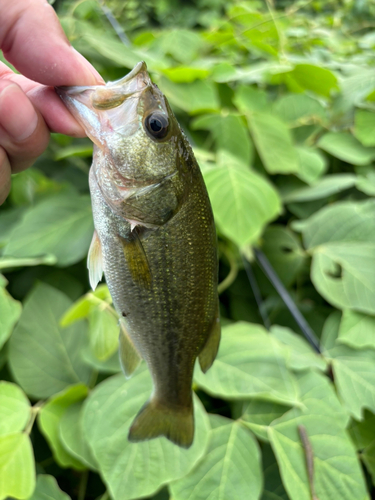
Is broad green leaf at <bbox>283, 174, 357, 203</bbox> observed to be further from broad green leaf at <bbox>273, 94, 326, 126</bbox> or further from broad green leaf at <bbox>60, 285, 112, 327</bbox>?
broad green leaf at <bbox>60, 285, 112, 327</bbox>

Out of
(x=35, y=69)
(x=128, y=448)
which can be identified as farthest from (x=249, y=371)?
(x=35, y=69)

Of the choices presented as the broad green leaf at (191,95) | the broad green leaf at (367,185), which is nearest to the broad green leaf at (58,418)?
the broad green leaf at (191,95)

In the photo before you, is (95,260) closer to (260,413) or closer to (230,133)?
(260,413)

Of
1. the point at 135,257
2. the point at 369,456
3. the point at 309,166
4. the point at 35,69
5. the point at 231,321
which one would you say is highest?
the point at 35,69

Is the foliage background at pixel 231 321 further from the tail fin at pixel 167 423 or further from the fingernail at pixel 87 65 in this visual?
the fingernail at pixel 87 65

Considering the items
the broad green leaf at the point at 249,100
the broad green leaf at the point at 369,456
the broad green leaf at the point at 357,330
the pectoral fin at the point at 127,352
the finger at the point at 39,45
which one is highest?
the finger at the point at 39,45

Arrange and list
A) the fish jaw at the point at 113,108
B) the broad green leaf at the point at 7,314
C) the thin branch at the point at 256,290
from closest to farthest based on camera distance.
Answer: the fish jaw at the point at 113,108
the broad green leaf at the point at 7,314
the thin branch at the point at 256,290

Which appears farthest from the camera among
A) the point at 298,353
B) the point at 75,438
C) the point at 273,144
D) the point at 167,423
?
the point at 273,144

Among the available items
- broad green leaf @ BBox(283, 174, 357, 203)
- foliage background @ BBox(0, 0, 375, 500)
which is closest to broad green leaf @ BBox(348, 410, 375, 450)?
foliage background @ BBox(0, 0, 375, 500)
